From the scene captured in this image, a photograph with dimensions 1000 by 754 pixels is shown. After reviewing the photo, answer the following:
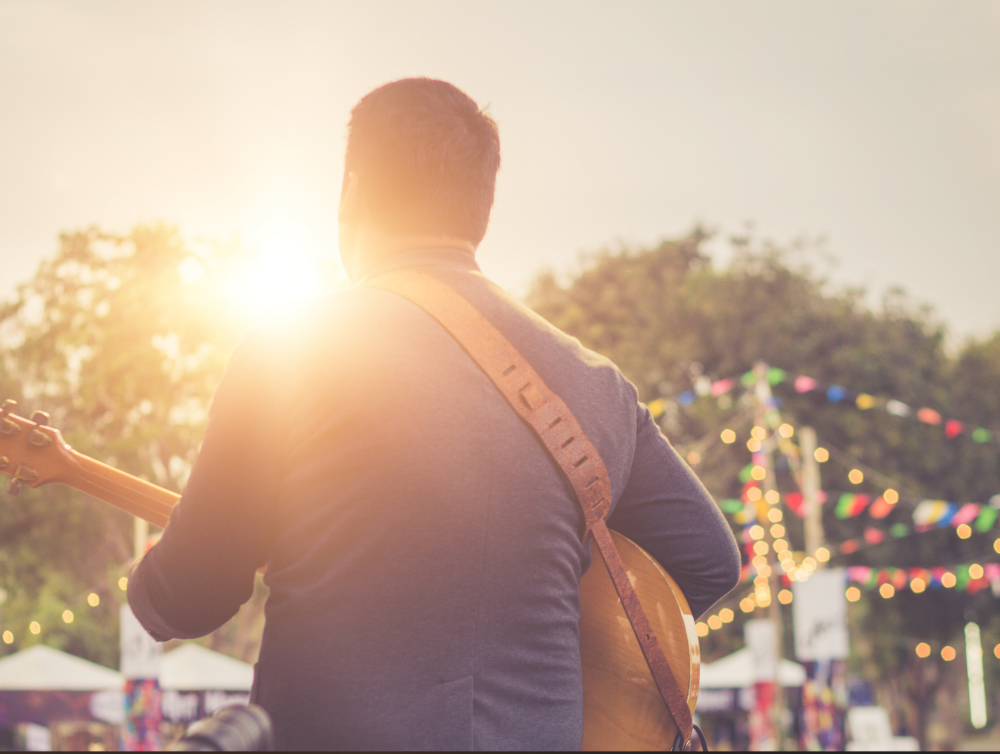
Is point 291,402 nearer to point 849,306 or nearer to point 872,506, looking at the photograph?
point 872,506

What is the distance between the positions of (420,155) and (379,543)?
609mm

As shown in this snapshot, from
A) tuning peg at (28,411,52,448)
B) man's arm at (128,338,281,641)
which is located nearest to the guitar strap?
man's arm at (128,338,281,641)

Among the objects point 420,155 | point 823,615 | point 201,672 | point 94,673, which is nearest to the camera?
point 420,155

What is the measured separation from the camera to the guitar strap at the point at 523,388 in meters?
1.36

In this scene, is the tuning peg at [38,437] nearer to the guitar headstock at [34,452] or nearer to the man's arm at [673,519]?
the guitar headstock at [34,452]

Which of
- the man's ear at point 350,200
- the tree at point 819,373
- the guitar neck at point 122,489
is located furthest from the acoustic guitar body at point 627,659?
the tree at point 819,373

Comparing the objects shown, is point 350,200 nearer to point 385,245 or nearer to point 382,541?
point 385,245

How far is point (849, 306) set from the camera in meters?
24.1

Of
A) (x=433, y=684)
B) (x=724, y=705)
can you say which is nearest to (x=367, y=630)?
(x=433, y=684)

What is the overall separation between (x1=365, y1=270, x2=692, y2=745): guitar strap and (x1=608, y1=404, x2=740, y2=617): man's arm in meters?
0.17

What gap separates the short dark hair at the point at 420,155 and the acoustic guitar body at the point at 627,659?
610 mm

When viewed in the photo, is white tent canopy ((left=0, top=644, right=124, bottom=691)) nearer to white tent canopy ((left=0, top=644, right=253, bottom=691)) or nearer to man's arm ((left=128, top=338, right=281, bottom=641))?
white tent canopy ((left=0, top=644, right=253, bottom=691))

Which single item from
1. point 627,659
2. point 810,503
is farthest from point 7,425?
point 810,503

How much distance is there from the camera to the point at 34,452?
6.01 feet
